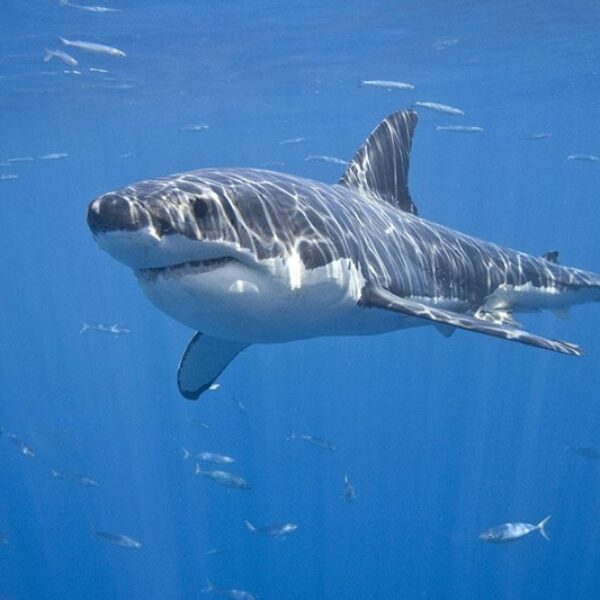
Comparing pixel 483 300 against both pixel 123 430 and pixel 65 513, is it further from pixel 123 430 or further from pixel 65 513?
pixel 123 430

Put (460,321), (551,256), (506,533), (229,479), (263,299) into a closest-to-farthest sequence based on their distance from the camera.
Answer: (263,299)
(460,321)
(551,256)
(506,533)
(229,479)

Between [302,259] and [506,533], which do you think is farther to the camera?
[506,533]

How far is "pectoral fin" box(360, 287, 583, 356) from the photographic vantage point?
3.93 meters

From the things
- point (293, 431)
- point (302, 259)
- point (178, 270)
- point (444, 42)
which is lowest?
point (293, 431)

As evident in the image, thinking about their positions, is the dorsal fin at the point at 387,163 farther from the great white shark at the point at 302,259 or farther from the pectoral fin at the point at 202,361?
the pectoral fin at the point at 202,361

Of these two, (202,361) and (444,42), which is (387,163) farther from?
(444,42)

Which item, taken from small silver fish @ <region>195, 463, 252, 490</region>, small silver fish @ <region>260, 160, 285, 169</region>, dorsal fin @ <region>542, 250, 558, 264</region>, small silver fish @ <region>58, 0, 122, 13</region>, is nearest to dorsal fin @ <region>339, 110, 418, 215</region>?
dorsal fin @ <region>542, 250, 558, 264</region>

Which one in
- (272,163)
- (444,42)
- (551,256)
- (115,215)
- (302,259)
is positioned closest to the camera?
(115,215)

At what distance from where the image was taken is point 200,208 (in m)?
3.11

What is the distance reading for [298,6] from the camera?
1784 centimetres

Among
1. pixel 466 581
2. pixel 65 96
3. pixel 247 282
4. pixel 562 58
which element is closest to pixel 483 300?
pixel 247 282

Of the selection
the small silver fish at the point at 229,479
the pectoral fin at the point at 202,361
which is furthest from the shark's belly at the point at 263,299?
the small silver fish at the point at 229,479

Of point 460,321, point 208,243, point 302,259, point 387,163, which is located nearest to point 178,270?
point 208,243

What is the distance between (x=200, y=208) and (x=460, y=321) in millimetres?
1826
